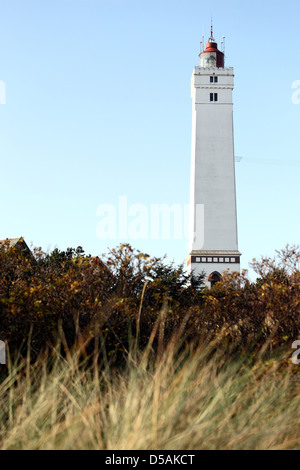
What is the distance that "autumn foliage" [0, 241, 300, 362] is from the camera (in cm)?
1040

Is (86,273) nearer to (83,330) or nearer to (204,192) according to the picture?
(83,330)

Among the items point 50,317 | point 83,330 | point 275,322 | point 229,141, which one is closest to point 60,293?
point 50,317

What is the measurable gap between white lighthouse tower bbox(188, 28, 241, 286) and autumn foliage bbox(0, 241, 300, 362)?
30.0m

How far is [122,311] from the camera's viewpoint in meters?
10.7

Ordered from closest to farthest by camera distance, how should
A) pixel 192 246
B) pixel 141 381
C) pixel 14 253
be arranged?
pixel 141 381 → pixel 14 253 → pixel 192 246

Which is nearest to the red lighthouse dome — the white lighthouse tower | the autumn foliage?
the white lighthouse tower

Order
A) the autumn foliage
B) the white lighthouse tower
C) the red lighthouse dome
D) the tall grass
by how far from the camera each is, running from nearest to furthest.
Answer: the tall grass
the autumn foliage
the white lighthouse tower
the red lighthouse dome

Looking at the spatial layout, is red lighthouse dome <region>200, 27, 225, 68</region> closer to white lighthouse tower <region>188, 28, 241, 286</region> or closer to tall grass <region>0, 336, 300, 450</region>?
white lighthouse tower <region>188, 28, 241, 286</region>

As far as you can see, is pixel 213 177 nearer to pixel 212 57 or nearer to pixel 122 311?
pixel 212 57

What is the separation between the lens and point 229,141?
1838 inches

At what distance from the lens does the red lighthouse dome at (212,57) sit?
50156 mm

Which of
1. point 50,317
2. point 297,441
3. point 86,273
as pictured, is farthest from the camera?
point 86,273
